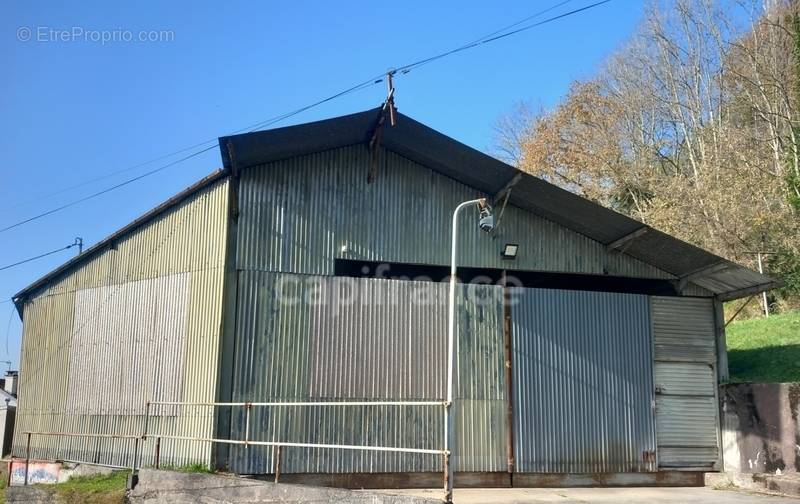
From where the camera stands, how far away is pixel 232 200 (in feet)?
43.7

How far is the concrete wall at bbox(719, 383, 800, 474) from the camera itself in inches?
503

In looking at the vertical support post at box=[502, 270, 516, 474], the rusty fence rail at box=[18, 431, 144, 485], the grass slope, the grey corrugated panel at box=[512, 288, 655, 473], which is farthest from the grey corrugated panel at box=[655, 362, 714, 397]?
the rusty fence rail at box=[18, 431, 144, 485]

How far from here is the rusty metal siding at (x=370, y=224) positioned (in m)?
13.6

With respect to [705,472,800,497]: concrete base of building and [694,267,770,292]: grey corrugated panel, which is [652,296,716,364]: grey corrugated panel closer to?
[694,267,770,292]: grey corrugated panel

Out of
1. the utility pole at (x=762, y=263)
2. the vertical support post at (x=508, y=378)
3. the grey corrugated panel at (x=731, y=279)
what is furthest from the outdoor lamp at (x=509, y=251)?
the utility pole at (x=762, y=263)

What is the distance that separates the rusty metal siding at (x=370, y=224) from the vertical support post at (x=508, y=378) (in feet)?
2.92

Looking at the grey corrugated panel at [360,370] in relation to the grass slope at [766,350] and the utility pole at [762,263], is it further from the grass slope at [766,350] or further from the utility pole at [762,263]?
the utility pole at [762,263]

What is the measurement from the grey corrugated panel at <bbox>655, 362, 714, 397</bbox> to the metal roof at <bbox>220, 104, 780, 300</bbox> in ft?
5.46

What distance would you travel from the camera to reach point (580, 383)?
14.2 meters

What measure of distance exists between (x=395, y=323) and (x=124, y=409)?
551cm

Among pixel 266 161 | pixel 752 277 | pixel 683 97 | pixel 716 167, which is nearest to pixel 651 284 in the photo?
pixel 752 277

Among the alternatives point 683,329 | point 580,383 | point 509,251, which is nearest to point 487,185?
point 509,251

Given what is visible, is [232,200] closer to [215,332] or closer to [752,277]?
[215,332]

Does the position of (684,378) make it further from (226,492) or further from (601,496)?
(226,492)
